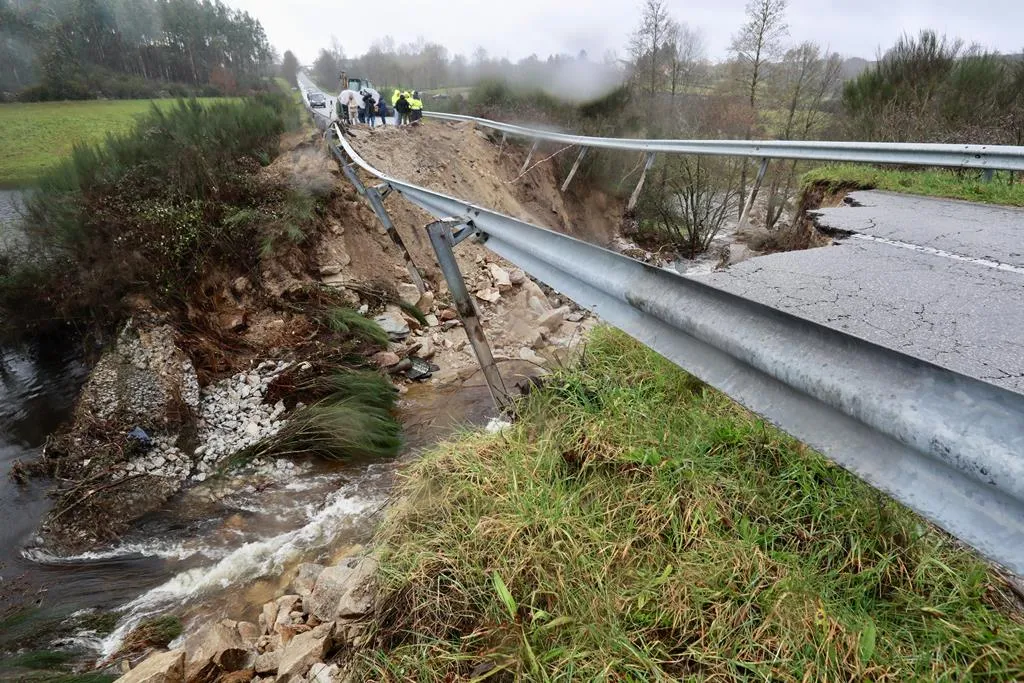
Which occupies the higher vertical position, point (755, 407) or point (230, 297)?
point (755, 407)

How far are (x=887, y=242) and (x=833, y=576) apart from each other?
4.24m

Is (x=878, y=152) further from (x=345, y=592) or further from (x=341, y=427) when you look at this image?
(x=341, y=427)

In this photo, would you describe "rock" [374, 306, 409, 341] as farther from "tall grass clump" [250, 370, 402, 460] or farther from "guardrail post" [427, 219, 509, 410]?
"guardrail post" [427, 219, 509, 410]

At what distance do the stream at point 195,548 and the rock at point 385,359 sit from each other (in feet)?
4.03

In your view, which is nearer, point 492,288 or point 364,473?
point 364,473

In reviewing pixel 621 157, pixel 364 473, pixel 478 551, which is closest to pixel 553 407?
pixel 478 551

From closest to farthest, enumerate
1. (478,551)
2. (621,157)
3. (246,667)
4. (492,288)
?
(478,551), (246,667), (492,288), (621,157)

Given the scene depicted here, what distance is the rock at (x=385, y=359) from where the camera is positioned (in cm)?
739

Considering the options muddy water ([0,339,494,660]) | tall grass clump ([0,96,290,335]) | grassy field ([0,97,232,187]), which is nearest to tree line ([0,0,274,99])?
grassy field ([0,97,232,187])

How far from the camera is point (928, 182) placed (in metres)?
7.10

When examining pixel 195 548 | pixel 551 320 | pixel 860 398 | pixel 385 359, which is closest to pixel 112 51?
pixel 385 359

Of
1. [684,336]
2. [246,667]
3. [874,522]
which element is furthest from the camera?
[246,667]

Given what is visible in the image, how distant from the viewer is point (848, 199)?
6.80m

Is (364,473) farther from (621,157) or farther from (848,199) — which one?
(621,157)
